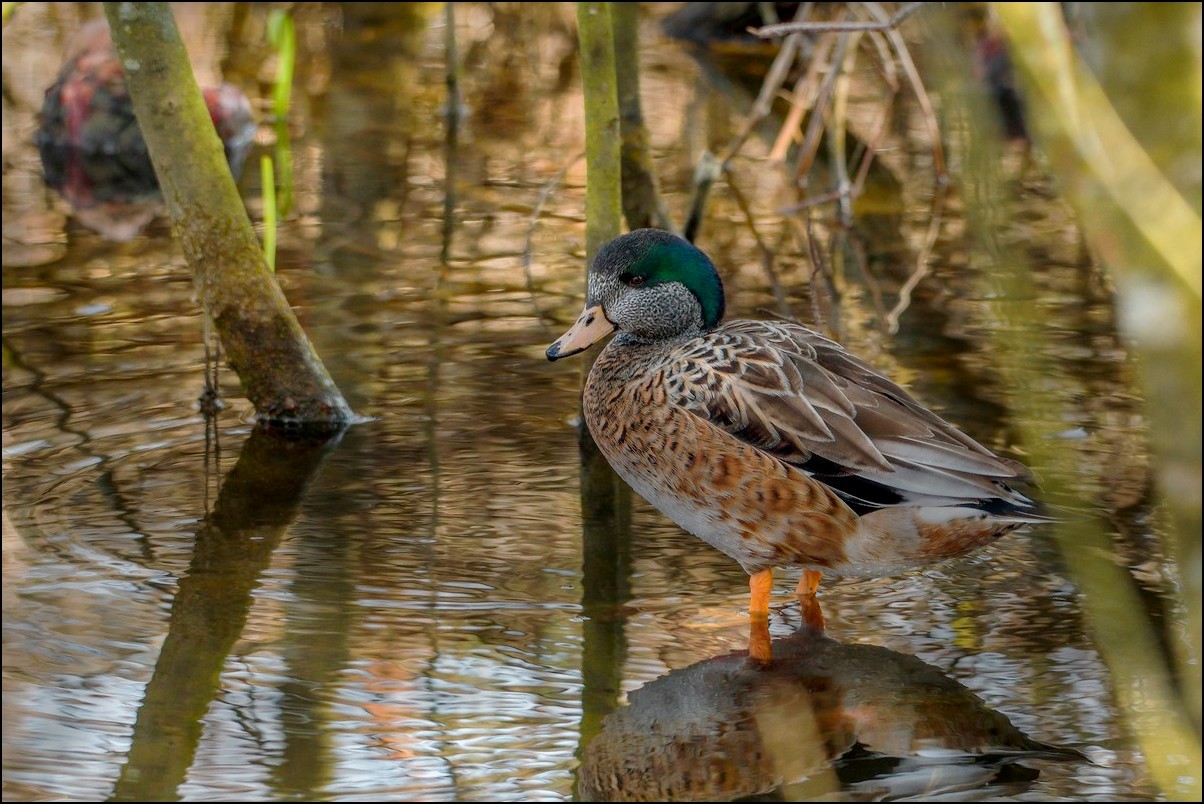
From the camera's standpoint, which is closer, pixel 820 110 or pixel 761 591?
pixel 761 591

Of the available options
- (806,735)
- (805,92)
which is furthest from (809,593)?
(805,92)

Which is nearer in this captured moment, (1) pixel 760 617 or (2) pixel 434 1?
(1) pixel 760 617

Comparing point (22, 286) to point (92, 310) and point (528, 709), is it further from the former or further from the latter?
point (528, 709)

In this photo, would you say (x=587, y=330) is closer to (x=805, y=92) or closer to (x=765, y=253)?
(x=765, y=253)

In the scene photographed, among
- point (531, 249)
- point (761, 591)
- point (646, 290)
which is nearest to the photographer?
point (761, 591)

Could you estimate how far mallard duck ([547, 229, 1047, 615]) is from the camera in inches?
190

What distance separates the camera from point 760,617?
206 inches

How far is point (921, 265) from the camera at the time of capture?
31.0ft

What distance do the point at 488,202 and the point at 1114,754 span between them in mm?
7004

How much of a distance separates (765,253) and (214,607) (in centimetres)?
520

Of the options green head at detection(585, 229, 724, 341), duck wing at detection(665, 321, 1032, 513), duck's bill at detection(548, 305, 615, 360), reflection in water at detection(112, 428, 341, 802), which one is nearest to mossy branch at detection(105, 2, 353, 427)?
reflection in water at detection(112, 428, 341, 802)

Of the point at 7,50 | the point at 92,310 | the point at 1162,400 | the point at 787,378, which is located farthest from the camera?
the point at 7,50

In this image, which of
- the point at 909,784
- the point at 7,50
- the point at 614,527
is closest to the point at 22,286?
the point at 614,527

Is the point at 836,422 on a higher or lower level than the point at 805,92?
lower
